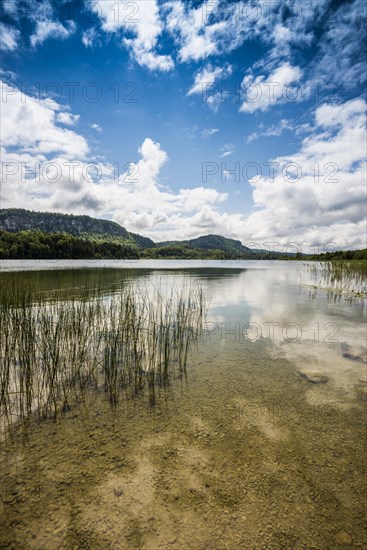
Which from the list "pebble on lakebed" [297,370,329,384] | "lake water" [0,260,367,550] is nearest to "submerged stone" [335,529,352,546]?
"lake water" [0,260,367,550]

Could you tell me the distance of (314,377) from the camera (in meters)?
6.97

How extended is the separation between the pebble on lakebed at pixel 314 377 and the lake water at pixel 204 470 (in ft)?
0.18

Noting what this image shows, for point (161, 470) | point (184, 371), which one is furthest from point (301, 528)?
point (184, 371)

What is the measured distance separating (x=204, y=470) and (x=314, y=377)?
452 centimetres

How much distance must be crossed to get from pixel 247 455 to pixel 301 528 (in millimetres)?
1172

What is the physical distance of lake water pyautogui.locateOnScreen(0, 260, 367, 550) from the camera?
2.99 metres

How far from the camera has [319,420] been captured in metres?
5.13

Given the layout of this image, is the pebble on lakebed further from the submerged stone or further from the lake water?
the submerged stone

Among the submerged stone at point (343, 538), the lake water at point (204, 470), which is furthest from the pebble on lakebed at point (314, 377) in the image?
the submerged stone at point (343, 538)

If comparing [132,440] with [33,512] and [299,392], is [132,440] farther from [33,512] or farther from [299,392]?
[299,392]

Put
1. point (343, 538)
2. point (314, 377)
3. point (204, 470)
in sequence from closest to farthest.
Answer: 1. point (343, 538)
2. point (204, 470)
3. point (314, 377)

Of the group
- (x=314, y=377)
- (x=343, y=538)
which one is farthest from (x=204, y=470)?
(x=314, y=377)

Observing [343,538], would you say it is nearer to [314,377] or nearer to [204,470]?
[204,470]

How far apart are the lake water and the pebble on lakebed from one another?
6 centimetres
